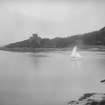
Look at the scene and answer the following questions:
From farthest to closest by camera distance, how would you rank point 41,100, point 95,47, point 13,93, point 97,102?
1. point 95,47
2. point 13,93
3. point 41,100
4. point 97,102

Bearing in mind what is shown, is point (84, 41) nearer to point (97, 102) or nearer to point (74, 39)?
point (74, 39)

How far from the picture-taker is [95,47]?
204ft

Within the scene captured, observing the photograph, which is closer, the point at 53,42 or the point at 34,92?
the point at 34,92

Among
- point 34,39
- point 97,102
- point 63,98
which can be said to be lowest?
point 63,98

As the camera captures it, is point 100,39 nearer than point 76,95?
No

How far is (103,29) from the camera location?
64.9 m

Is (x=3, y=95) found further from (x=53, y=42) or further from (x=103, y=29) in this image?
(x=103, y=29)

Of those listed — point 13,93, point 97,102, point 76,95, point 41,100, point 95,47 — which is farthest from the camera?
point 95,47

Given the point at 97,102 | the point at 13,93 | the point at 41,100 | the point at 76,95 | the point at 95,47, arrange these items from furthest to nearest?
the point at 95,47
the point at 13,93
the point at 76,95
the point at 41,100
the point at 97,102

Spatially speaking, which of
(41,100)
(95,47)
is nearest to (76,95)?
(41,100)

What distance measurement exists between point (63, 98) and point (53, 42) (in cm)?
5563

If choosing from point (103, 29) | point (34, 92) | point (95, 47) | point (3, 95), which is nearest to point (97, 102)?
point (34, 92)

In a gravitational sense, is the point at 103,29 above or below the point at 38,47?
above

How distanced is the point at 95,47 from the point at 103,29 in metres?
7.84
